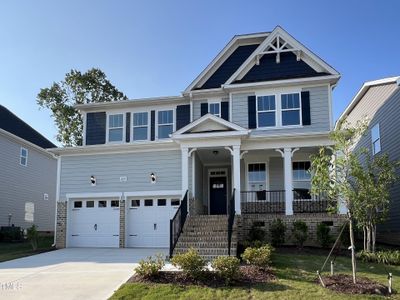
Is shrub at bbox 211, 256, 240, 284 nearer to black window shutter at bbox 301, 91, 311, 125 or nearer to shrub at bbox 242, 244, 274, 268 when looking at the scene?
shrub at bbox 242, 244, 274, 268

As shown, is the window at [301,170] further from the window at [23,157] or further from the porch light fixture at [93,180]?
the window at [23,157]

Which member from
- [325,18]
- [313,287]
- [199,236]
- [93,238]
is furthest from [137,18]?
[313,287]

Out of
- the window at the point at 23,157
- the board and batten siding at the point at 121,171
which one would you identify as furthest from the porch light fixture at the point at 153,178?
the window at the point at 23,157

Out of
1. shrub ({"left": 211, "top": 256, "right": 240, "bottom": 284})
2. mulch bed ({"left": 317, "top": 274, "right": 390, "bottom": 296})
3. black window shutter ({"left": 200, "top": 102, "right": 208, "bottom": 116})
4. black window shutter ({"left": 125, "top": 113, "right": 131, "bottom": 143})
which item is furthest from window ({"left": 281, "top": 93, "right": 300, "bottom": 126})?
shrub ({"left": 211, "top": 256, "right": 240, "bottom": 284})

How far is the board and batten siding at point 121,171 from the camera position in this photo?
1716cm

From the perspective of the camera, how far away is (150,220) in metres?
17.2

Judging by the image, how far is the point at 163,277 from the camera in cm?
962

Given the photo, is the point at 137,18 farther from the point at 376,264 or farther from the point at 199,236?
the point at 376,264

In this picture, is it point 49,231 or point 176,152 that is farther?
point 49,231

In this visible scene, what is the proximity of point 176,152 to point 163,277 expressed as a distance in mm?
8081

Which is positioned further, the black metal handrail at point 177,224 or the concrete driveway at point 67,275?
the black metal handrail at point 177,224

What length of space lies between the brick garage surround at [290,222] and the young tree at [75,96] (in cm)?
2144

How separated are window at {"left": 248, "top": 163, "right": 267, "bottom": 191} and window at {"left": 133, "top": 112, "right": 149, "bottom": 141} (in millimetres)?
5360

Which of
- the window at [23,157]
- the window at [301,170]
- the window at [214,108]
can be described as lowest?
the window at [301,170]
